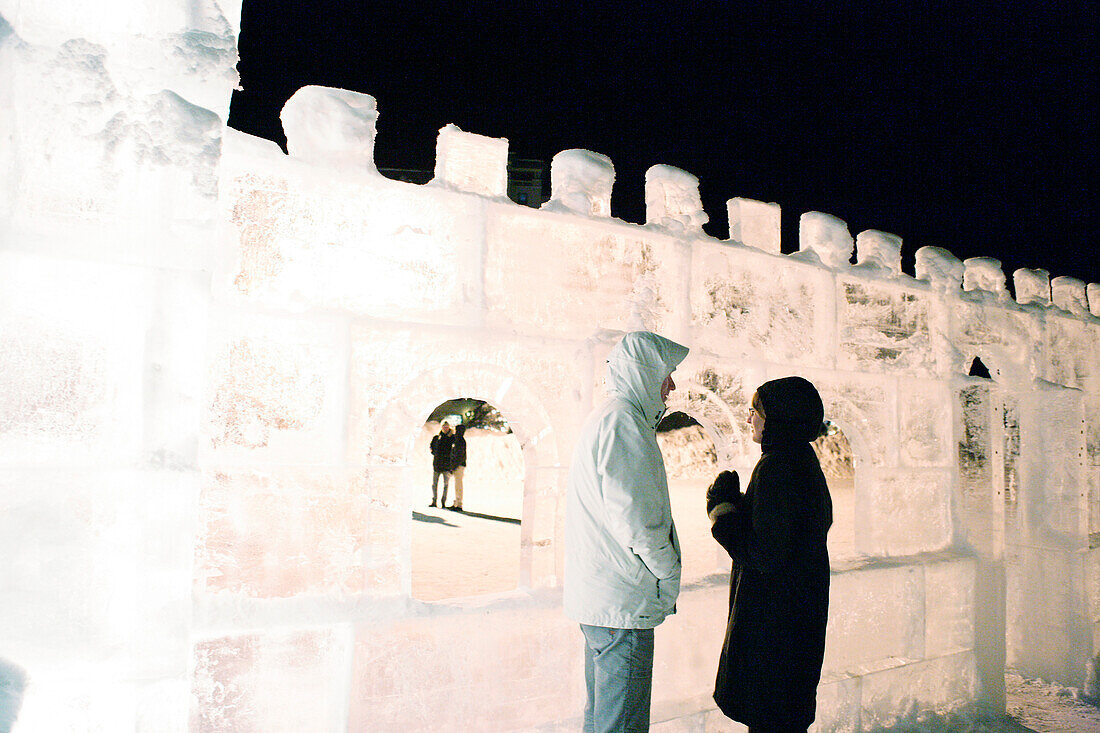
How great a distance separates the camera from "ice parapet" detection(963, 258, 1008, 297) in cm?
504

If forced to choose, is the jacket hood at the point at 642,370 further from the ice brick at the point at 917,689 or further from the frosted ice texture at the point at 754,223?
the ice brick at the point at 917,689

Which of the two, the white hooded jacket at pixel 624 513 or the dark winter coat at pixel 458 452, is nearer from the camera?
the white hooded jacket at pixel 624 513

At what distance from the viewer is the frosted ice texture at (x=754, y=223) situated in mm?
3822

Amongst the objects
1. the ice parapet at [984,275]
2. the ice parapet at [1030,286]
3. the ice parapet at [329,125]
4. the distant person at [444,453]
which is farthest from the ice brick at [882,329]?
the distant person at [444,453]

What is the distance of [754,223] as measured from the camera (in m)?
3.88

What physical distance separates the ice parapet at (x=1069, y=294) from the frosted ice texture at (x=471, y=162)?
5.27 meters

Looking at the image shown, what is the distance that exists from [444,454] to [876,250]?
28.4 feet

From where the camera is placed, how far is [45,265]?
1.97 m

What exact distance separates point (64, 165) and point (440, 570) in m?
5.56

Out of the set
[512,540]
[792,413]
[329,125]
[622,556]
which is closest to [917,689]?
[792,413]

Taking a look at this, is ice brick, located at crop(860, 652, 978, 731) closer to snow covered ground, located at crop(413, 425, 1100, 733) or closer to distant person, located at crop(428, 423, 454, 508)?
snow covered ground, located at crop(413, 425, 1100, 733)

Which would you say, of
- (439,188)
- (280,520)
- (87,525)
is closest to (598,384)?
(439,188)

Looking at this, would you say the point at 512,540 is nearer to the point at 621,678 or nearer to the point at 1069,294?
the point at 1069,294

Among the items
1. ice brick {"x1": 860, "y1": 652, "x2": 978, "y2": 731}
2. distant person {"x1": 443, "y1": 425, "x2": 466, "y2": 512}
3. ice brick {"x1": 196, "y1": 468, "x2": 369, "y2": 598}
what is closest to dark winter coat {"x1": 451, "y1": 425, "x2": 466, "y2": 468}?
distant person {"x1": 443, "y1": 425, "x2": 466, "y2": 512}
